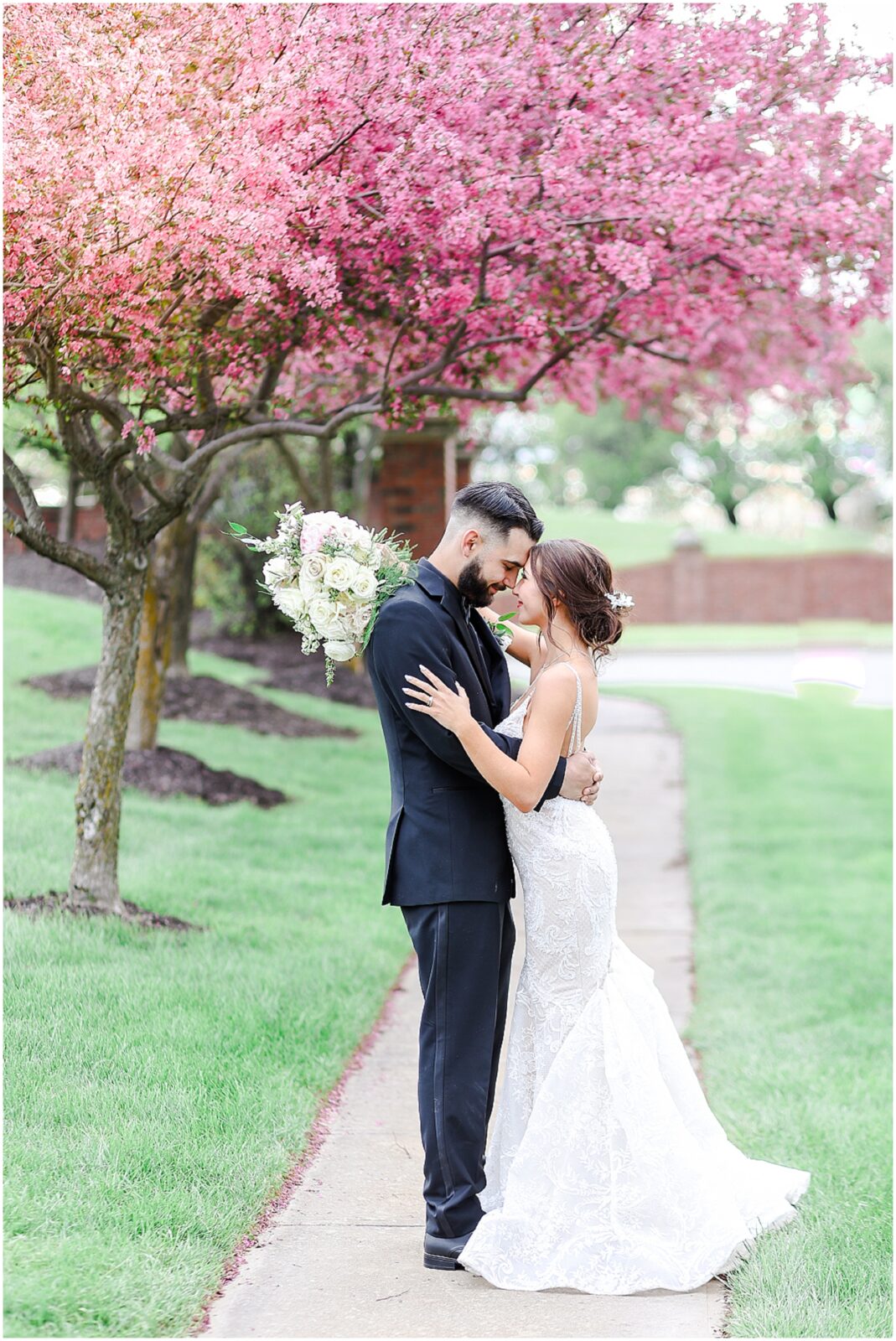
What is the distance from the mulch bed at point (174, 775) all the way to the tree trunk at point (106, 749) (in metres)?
3.13

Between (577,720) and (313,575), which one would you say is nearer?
(313,575)

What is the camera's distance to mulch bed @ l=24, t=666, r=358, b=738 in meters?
12.7

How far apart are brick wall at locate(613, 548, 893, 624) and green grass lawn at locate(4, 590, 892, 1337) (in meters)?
34.8

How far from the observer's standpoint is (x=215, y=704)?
13.1 metres

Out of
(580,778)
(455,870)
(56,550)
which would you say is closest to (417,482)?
(56,550)

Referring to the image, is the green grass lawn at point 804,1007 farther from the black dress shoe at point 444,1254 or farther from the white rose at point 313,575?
the white rose at point 313,575

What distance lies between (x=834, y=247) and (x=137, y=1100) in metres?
4.51

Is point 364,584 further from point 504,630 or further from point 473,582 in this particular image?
point 504,630

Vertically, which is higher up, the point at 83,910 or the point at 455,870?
the point at 455,870

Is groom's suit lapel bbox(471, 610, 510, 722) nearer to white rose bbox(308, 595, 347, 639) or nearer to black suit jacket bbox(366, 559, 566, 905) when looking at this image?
black suit jacket bbox(366, 559, 566, 905)

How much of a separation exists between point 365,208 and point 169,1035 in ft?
10.4

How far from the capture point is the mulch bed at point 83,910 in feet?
20.3

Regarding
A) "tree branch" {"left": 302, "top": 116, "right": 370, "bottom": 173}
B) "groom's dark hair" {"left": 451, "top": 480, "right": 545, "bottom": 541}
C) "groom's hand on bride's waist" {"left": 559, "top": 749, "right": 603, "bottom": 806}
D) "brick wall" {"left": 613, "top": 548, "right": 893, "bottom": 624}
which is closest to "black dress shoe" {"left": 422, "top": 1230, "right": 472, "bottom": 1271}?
"groom's hand on bride's waist" {"left": 559, "top": 749, "right": 603, "bottom": 806}

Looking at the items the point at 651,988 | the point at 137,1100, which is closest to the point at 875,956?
the point at 651,988
